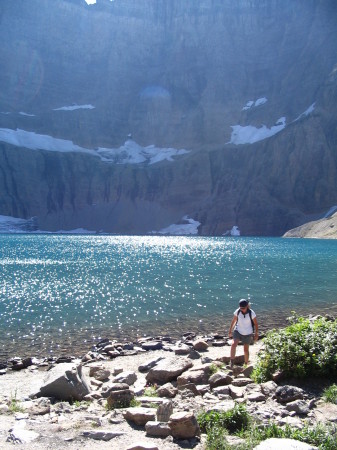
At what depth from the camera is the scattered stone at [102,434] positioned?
7168 mm

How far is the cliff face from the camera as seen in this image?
138m

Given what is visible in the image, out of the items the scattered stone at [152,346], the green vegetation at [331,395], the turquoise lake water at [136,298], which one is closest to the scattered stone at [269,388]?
the green vegetation at [331,395]

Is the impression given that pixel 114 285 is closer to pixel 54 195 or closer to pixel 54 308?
pixel 54 308

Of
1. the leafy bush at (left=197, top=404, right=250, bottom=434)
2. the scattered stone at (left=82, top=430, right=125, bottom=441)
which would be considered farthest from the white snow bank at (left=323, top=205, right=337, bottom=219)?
the scattered stone at (left=82, top=430, right=125, bottom=441)

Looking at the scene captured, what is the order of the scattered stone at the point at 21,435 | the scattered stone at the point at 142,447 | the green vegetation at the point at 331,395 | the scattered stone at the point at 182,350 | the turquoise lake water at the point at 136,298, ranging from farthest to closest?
the turquoise lake water at the point at 136,298 < the scattered stone at the point at 182,350 < the green vegetation at the point at 331,395 < the scattered stone at the point at 21,435 < the scattered stone at the point at 142,447

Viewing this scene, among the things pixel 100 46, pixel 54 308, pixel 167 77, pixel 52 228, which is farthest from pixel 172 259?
pixel 100 46

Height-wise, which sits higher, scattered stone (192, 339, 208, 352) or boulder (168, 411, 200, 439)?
boulder (168, 411, 200, 439)

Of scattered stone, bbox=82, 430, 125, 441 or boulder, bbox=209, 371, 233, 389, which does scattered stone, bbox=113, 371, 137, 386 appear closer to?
boulder, bbox=209, 371, 233, 389

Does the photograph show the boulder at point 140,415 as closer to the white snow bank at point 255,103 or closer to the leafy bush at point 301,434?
the leafy bush at point 301,434

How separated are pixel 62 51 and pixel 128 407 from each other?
210 metres

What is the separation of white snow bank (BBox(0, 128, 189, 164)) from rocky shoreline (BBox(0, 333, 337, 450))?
15512cm

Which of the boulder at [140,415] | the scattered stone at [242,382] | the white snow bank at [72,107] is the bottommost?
the scattered stone at [242,382]

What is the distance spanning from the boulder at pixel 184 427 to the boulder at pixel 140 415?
2.35 feet

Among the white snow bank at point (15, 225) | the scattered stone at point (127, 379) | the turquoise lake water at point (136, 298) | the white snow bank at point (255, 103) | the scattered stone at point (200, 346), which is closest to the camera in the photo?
the scattered stone at point (127, 379)
